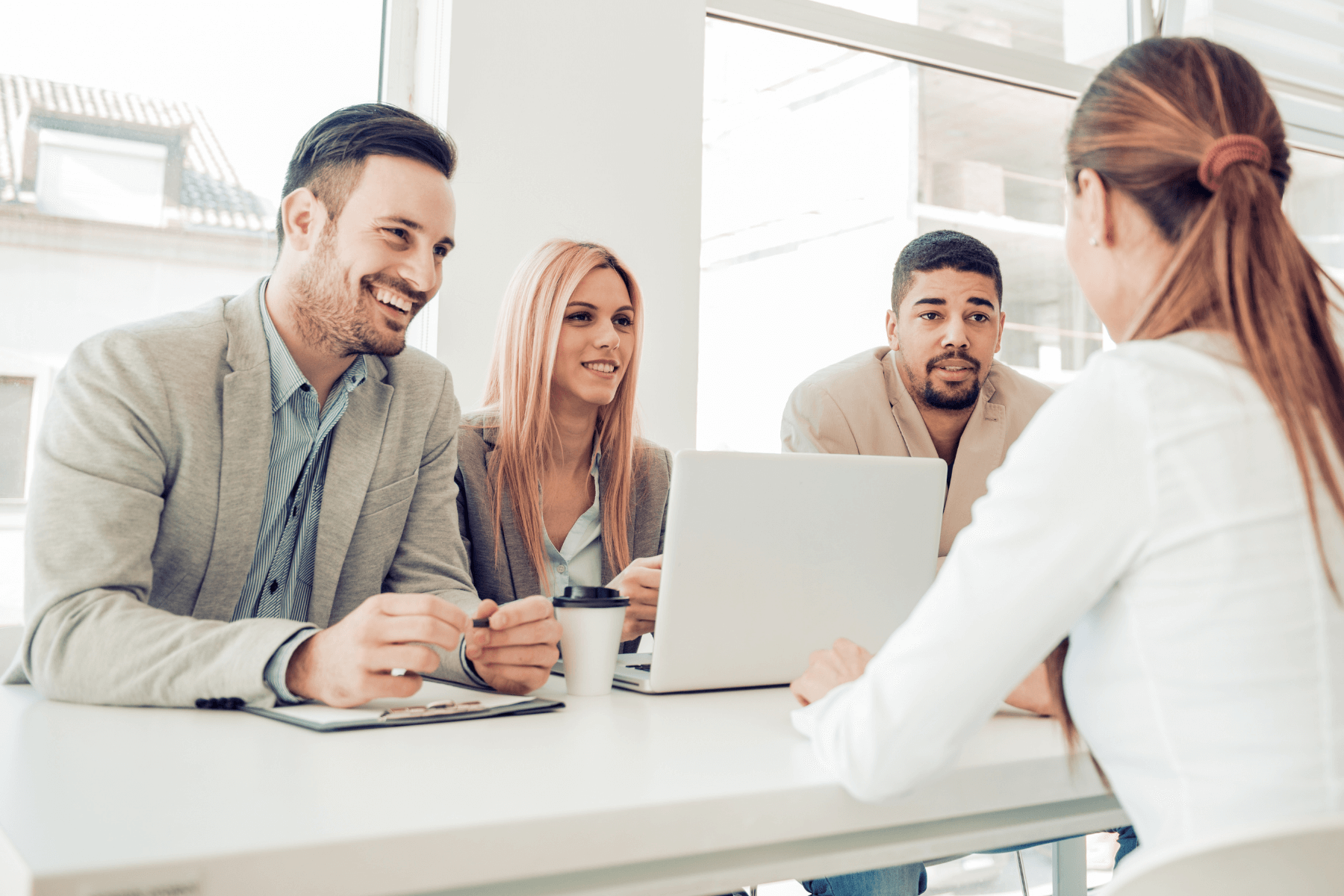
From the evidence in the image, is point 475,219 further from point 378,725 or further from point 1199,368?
point 1199,368

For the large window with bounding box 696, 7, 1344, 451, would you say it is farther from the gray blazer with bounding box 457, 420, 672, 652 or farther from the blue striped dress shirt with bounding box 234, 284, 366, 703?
the blue striped dress shirt with bounding box 234, 284, 366, 703

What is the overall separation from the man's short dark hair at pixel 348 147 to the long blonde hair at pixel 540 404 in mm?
597

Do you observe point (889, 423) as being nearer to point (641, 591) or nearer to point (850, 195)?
point (641, 591)

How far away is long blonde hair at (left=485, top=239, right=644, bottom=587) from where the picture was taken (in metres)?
2.05

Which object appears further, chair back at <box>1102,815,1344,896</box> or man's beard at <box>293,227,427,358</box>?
man's beard at <box>293,227,427,358</box>

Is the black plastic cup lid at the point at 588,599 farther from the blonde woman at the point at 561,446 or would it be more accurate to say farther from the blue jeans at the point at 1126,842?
the blue jeans at the point at 1126,842

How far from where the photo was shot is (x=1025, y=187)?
13.2 feet

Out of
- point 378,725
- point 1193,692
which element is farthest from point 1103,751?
point 378,725

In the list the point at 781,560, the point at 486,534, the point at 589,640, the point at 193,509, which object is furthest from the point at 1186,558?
the point at 486,534

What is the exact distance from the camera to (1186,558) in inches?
28.6

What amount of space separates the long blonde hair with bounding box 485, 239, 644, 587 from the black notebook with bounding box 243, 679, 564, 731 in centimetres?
83

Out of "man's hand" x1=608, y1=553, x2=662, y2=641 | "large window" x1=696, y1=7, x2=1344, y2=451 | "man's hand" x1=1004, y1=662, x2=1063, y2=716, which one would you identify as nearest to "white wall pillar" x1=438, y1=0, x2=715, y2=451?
"large window" x1=696, y1=7, x2=1344, y2=451

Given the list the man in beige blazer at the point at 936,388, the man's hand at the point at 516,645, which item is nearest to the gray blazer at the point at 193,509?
the man's hand at the point at 516,645

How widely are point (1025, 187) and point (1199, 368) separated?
140 inches
